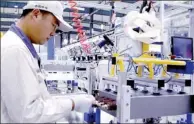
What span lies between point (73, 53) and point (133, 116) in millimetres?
6136

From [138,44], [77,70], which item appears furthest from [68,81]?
[138,44]

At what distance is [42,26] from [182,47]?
1703mm

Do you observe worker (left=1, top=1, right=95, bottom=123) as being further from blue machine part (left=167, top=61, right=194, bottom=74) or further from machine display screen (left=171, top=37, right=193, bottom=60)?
machine display screen (left=171, top=37, right=193, bottom=60)

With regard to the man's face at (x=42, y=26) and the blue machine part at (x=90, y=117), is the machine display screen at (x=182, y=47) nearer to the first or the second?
the blue machine part at (x=90, y=117)

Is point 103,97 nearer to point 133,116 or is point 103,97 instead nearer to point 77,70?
A: point 133,116

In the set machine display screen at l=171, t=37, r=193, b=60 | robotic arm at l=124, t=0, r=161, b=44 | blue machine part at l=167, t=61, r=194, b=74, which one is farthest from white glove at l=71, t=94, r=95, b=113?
machine display screen at l=171, t=37, r=193, b=60

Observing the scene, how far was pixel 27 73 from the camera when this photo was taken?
1102mm

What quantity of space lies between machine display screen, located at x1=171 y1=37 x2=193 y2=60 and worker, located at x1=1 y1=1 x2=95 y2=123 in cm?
146

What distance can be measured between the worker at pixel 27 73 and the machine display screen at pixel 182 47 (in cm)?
146

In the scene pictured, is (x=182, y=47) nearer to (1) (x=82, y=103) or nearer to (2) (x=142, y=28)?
(2) (x=142, y=28)

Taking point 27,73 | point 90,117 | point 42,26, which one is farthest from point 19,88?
point 90,117

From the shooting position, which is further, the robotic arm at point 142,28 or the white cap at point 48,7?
the robotic arm at point 142,28

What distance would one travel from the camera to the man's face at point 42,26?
4.19 ft

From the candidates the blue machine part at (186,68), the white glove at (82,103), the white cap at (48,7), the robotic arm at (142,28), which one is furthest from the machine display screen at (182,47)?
the white cap at (48,7)
